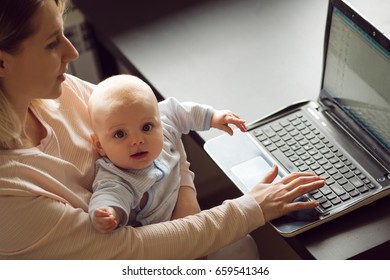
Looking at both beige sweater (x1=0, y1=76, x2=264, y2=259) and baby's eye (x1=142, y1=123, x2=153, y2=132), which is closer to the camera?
beige sweater (x1=0, y1=76, x2=264, y2=259)

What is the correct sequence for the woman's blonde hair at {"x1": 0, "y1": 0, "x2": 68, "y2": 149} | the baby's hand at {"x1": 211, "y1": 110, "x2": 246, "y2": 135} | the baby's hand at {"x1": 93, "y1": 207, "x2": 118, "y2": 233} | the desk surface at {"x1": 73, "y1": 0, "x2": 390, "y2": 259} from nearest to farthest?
1. the woman's blonde hair at {"x1": 0, "y1": 0, "x2": 68, "y2": 149}
2. the baby's hand at {"x1": 93, "y1": 207, "x2": 118, "y2": 233}
3. the baby's hand at {"x1": 211, "y1": 110, "x2": 246, "y2": 135}
4. the desk surface at {"x1": 73, "y1": 0, "x2": 390, "y2": 259}

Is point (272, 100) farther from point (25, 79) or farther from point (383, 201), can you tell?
point (25, 79)

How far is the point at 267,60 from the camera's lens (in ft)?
5.23

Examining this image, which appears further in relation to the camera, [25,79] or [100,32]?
[100,32]

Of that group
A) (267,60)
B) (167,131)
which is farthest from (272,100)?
(167,131)

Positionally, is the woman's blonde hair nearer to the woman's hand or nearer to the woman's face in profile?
the woman's face in profile

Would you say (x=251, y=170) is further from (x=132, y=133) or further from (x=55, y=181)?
(x=55, y=181)

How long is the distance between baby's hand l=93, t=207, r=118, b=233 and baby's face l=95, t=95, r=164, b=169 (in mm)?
134

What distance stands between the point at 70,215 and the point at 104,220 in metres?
0.06

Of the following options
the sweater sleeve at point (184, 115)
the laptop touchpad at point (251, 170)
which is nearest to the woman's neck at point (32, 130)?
the sweater sleeve at point (184, 115)

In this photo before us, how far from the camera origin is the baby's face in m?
1.23

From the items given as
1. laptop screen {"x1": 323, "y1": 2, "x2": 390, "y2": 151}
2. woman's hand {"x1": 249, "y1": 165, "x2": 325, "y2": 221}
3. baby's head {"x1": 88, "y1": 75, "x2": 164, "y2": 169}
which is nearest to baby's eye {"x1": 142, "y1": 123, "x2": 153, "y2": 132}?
baby's head {"x1": 88, "y1": 75, "x2": 164, "y2": 169}
